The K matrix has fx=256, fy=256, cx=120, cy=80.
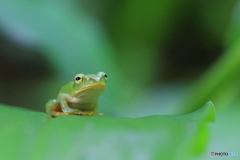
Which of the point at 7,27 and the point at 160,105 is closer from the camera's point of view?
the point at 7,27

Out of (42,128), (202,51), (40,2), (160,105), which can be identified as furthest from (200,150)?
(202,51)

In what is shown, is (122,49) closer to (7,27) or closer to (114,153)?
(7,27)

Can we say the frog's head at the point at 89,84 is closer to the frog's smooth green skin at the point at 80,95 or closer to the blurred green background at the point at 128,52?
the frog's smooth green skin at the point at 80,95

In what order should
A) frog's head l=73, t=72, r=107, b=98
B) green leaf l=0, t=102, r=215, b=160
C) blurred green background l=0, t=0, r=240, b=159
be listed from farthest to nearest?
blurred green background l=0, t=0, r=240, b=159, frog's head l=73, t=72, r=107, b=98, green leaf l=0, t=102, r=215, b=160

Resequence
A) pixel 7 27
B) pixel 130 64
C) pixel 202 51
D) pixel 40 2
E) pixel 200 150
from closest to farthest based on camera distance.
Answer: pixel 200 150, pixel 7 27, pixel 40 2, pixel 130 64, pixel 202 51

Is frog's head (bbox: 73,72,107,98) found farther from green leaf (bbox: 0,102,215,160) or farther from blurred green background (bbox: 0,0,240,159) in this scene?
green leaf (bbox: 0,102,215,160)

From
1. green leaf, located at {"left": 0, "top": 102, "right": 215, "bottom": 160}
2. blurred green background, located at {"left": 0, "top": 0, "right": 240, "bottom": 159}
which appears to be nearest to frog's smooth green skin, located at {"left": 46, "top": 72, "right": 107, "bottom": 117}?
blurred green background, located at {"left": 0, "top": 0, "right": 240, "bottom": 159}

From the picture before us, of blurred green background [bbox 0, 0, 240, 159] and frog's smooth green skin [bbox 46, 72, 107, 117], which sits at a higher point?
blurred green background [bbox 0, 0, 240, 159]

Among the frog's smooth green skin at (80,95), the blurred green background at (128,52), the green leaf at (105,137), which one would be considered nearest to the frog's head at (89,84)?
the frog's smooth green skin at (80,95)
